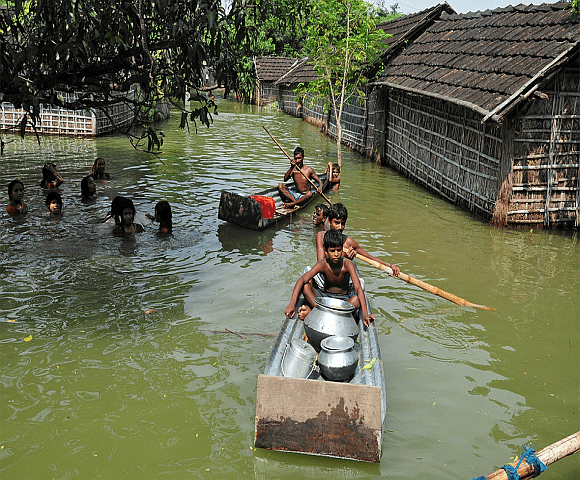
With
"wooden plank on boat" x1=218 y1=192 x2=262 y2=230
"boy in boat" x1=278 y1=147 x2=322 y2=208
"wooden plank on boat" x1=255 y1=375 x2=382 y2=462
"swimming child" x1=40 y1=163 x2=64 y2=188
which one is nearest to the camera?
"wooden plank on boat" x1=255 y1=375 x2=382 y2=462

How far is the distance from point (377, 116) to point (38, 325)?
14718mm

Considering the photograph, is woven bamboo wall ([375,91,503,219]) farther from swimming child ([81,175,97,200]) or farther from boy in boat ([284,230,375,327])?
swimming child ([81,175,97,200])

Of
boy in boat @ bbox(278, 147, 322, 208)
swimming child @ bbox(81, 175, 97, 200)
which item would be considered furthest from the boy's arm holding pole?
swimming child @ bbox(81, 175, 97, 200)

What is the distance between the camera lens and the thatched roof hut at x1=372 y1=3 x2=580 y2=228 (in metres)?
10.4

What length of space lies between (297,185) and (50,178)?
6228mm

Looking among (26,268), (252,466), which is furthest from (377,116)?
(252,466)

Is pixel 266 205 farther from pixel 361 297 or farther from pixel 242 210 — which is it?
pixel 361 297

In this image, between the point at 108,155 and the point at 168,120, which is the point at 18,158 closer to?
the point at 108,155

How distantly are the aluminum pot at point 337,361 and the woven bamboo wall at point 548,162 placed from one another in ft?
23.8

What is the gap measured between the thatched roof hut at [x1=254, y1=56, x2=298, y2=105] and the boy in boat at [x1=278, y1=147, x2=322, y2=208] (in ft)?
96.7

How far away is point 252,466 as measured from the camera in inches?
182

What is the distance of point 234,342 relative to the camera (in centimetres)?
661

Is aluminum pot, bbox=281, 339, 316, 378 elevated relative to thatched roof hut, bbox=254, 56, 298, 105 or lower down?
lower down

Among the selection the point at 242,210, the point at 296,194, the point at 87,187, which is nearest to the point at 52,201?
the point at 87,187
